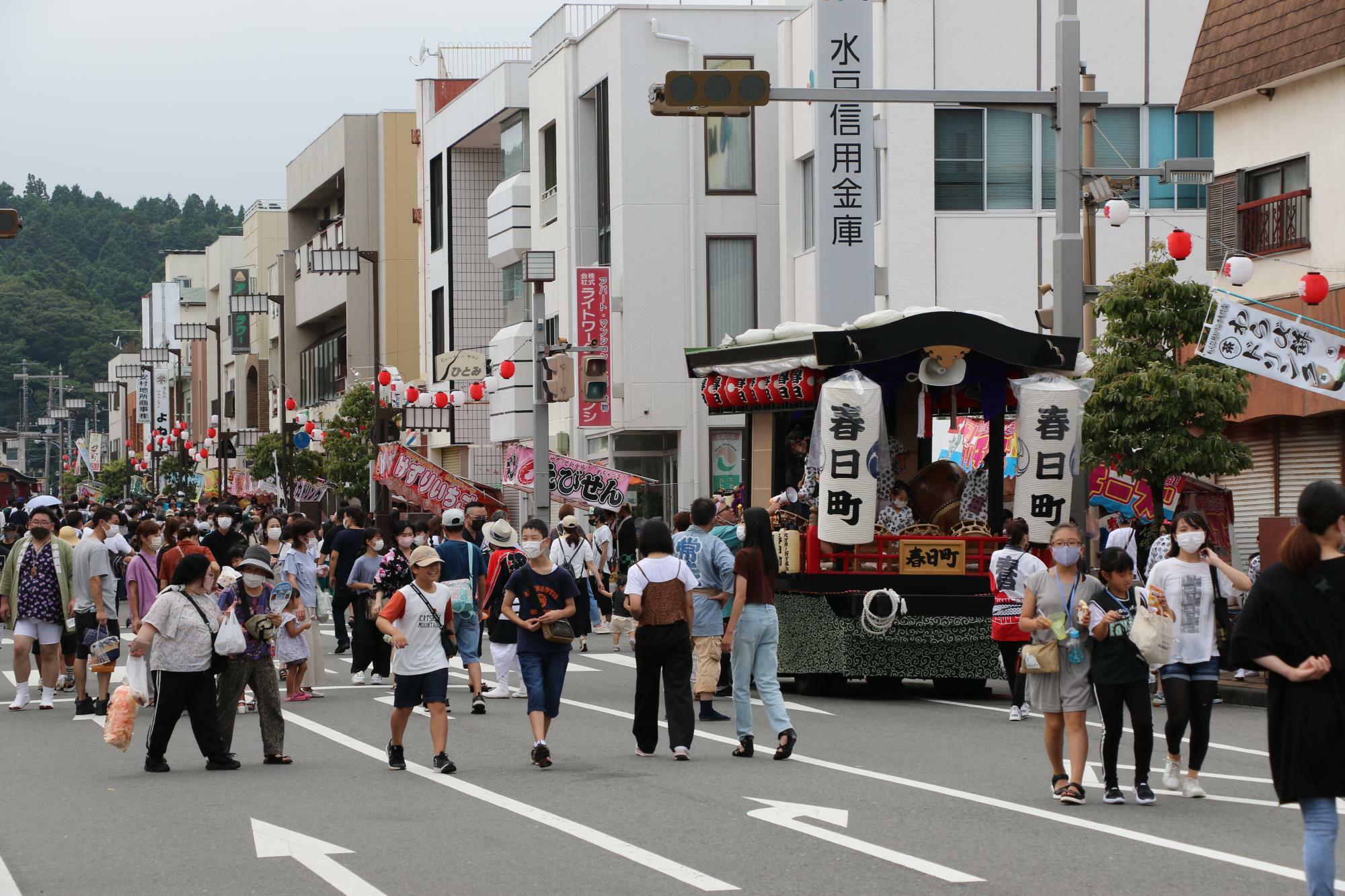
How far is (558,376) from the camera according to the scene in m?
32.7

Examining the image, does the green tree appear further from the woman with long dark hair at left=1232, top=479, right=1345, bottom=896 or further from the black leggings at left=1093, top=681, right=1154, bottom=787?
→ the woman with long dark hair at left=1232, top=479, right=1345, bottom=896

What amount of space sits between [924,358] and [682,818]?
8158mm

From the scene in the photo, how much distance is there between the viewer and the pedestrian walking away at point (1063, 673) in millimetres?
11086

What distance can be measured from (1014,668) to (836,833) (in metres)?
6.68

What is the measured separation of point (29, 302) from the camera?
15450 centimetres

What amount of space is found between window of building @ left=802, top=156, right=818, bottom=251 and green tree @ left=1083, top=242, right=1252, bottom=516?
51.0 feet

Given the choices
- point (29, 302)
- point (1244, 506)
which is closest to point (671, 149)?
point (1244, 506)

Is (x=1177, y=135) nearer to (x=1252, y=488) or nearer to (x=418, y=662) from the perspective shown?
(x=1252, y=488)

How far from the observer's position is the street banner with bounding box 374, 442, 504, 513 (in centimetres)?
3712

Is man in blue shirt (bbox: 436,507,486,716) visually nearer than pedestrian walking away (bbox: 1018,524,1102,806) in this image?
No

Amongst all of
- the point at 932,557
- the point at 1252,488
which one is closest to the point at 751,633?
the point at 932,557

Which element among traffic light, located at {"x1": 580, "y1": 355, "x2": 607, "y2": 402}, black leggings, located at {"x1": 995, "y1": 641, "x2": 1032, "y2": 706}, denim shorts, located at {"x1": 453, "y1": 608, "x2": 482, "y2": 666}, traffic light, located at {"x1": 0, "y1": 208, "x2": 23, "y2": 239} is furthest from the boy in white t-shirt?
traffic light, located at {"x1": 580, "y1": 355, "x2": 607, "y2": 402}

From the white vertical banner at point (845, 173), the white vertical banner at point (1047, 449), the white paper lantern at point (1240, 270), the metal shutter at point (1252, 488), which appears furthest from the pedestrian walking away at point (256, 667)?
the metal shutter at point (1252, 488)

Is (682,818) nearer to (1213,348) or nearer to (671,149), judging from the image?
(1213,348)
